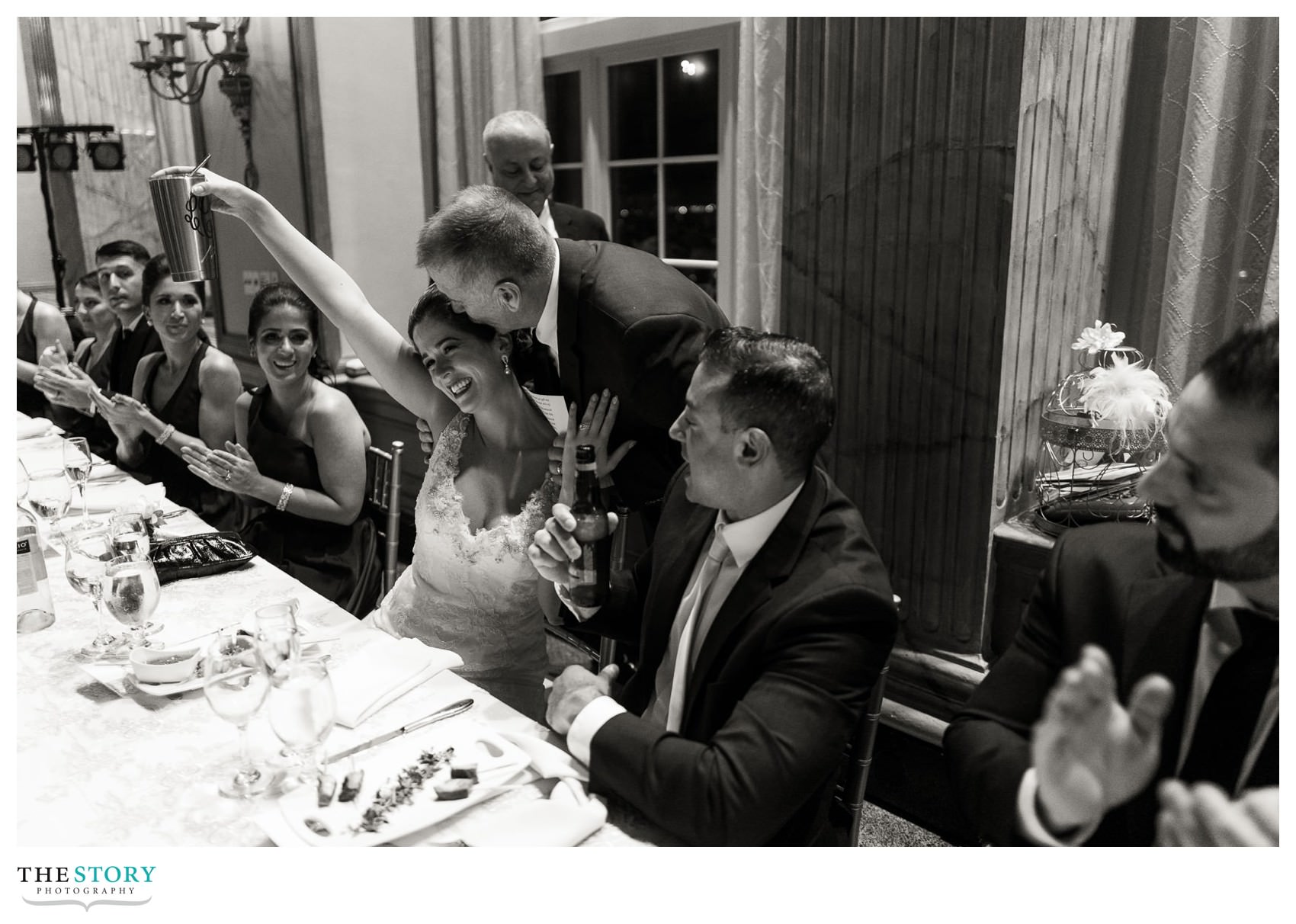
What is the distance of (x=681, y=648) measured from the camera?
1424mm

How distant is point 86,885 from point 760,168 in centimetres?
230

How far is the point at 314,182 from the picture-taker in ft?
6.64

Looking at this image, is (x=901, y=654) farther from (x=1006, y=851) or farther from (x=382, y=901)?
(x=382, y=901)

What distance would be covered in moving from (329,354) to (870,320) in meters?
1.36

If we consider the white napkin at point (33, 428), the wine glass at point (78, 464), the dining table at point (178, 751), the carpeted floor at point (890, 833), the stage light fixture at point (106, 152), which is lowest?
the carpeted floor at point (890, 833)

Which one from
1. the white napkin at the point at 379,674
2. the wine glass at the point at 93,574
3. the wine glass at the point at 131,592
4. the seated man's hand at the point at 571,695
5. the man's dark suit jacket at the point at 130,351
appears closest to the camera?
the seated man's hand at the point at 571,695

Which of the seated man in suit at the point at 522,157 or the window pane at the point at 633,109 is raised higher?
the window pane at the point at 633,109

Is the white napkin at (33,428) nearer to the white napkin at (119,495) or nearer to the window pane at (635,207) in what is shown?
the white napkin at (119,495)

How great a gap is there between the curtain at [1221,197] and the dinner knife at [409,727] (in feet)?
4.28

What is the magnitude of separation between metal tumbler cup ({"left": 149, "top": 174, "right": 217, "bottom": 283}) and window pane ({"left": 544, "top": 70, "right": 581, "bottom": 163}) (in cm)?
203

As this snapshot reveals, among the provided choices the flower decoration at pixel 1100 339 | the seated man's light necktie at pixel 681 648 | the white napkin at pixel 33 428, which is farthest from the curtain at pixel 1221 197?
the white napkin at pixel 33 428

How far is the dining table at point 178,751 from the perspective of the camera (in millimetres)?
1163

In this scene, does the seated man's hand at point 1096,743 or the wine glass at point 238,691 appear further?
the wine glass at point 238,691

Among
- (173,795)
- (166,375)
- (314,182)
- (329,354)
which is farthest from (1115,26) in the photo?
(166,375)
